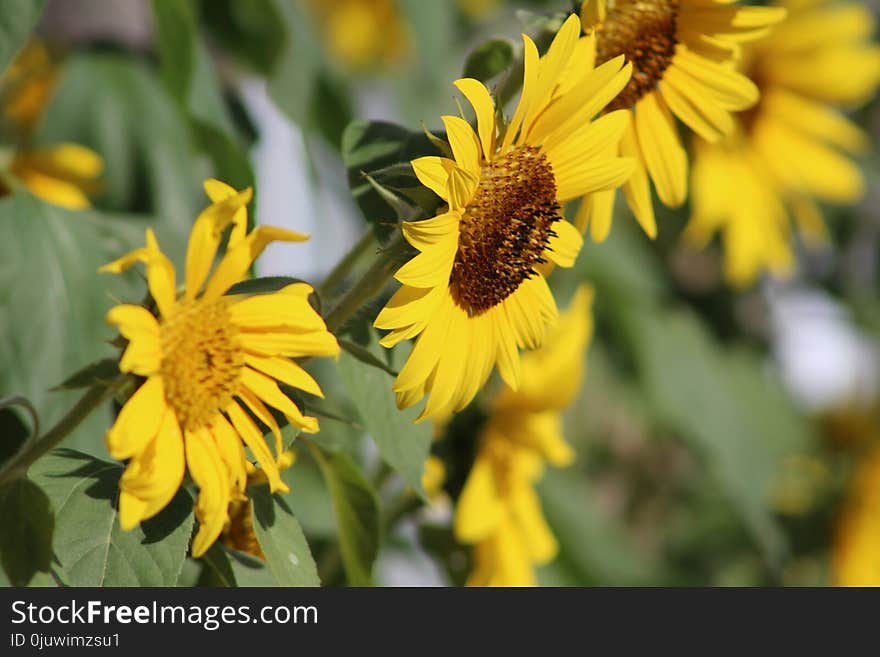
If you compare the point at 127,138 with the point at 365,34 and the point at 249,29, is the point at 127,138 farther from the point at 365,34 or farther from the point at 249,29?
the point at 365,34

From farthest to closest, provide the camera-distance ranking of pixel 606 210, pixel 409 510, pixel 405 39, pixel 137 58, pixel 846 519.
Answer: pixel 405 39
pixel 846 519
pixel 137 58
pixel 409 510
pixel 606 210

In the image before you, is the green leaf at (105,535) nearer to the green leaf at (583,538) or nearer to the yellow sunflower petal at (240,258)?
the yellow sunflower petal at (240,258)

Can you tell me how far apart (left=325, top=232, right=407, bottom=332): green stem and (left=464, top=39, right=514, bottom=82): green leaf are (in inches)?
5.1

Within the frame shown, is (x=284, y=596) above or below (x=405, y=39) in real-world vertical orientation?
below

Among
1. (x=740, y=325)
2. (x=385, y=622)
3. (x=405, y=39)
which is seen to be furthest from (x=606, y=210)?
(x=405, y=39)

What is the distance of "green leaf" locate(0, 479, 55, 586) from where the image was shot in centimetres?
53

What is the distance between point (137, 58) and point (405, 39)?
3.26ft

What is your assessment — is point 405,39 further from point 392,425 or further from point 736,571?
point 392,425

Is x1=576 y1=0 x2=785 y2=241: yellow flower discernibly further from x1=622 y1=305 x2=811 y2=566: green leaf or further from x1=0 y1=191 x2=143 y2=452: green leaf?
x1=622 y1=305 x2=811 y2=566: green leaf

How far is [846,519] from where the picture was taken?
166cm

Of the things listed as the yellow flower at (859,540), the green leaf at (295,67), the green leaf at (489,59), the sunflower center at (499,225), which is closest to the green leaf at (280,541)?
the sunflower center at (499,225)

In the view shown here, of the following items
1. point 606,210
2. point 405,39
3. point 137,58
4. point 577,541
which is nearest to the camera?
point 606,210

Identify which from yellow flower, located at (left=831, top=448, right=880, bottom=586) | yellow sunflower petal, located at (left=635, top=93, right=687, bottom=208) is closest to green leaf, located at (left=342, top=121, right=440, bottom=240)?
yellow sunflower petal, located at (left=635, top=93, right=687, bottom=208)

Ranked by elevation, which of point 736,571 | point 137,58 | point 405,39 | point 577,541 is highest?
point 405,39
